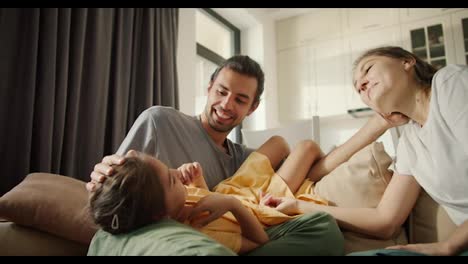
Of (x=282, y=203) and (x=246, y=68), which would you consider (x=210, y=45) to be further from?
(x=282, y=203)

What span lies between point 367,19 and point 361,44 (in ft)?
0.98

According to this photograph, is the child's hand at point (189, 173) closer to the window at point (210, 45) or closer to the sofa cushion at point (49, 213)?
the sofa cushion at point (49, 213)

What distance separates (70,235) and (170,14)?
223 centimetres

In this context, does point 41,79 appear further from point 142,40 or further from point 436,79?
point 436,79

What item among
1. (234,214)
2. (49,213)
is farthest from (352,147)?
(49,213)

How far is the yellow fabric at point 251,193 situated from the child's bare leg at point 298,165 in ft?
0.09

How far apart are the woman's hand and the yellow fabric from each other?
0.11 feet

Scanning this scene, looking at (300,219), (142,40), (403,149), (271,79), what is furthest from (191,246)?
(271,79)

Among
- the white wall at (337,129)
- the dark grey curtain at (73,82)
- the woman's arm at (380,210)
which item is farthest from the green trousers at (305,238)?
the white wall at (337,129)

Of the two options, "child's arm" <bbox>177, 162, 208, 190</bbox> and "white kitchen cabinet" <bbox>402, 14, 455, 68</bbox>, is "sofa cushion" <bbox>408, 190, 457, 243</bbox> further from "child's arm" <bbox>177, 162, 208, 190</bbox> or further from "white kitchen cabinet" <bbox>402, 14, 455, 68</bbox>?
"white kitchen cabinet" <bbox>402, 14, 455, 68</bbox>

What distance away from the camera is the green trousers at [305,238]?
0.88 metres

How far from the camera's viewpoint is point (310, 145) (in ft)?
4.58

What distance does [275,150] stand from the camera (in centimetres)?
149

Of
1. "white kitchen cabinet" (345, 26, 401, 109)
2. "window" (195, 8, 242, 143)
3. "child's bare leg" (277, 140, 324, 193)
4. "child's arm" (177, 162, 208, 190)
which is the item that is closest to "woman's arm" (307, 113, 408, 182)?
"child's bare leg" (277, 140, 324, 193)
